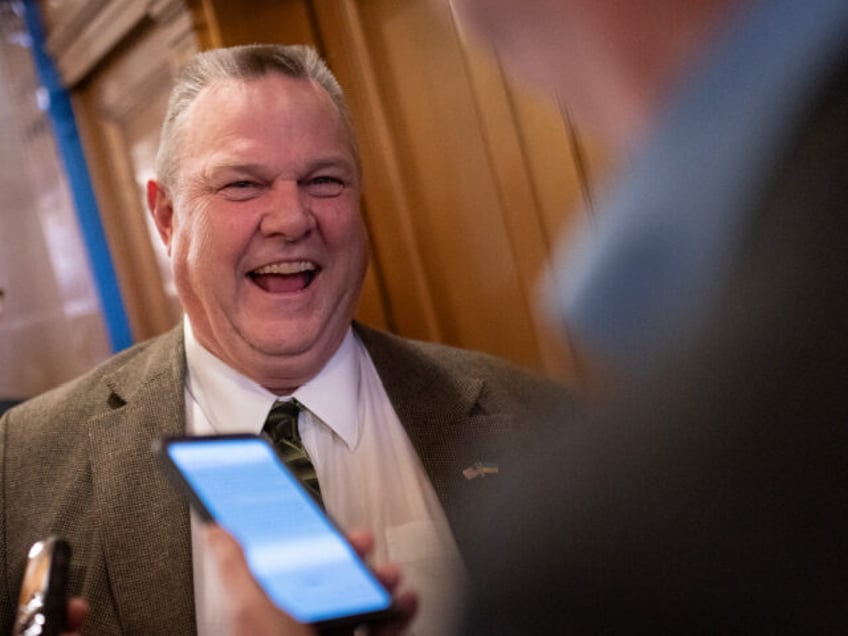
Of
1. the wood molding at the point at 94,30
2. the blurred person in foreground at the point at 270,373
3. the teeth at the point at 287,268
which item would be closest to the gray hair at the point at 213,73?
the blurred person in foreground at the point at 270,373

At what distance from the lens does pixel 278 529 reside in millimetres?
966

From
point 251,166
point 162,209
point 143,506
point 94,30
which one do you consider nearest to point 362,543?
point 143,506

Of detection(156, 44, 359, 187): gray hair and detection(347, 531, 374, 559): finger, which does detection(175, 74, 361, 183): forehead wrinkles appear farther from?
detection(347, 531, 374, 559): finger

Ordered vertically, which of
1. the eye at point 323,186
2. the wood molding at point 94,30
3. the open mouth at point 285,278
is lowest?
the open mouth at point 285,278

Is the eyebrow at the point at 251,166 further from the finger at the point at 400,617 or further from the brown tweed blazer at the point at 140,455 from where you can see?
the finger at the point at 400,617

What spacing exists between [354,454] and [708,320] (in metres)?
1.35

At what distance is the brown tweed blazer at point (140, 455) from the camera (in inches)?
59.7

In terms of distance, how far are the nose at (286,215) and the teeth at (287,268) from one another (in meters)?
0.04

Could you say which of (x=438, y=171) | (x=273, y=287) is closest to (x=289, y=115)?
(x=273, y=287)

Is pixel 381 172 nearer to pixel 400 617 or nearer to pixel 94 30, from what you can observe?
pixel 94 30

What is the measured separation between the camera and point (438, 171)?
2256 mm

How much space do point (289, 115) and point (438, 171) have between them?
552 mm

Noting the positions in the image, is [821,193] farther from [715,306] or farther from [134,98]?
[134,98]

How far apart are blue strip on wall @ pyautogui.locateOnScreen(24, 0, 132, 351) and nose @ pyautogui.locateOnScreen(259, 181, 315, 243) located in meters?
1.44
